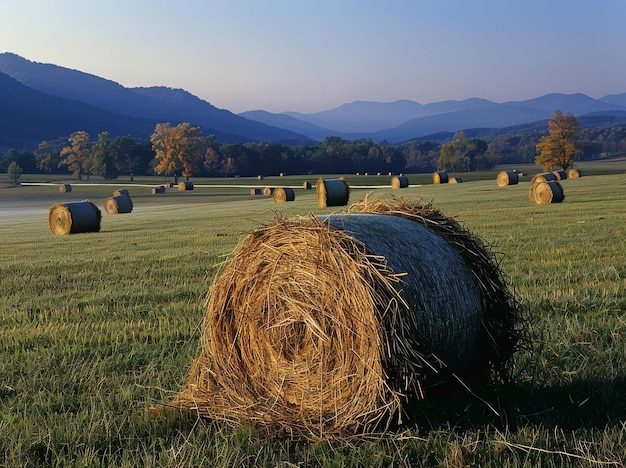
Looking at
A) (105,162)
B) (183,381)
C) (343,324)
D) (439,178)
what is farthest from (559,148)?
(105,162)

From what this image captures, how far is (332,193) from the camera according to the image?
37375 mm

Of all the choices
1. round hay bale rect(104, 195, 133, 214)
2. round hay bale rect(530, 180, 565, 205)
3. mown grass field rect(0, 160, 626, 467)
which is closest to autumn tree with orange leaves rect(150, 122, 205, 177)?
round hay bale rect(104, 195, 133, 214)

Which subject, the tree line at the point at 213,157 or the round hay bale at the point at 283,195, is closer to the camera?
the round hay bale at the point at 283,195

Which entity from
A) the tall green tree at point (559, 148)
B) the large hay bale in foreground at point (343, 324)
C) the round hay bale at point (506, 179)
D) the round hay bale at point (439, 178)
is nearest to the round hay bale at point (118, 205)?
the round hay bale at point (506, 179)

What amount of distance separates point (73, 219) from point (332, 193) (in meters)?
14.3

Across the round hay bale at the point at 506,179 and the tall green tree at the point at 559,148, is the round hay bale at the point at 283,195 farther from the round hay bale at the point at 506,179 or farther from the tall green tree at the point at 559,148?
the tall green tree at the point at 559,148

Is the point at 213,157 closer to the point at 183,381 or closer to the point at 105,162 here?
the point at 105,162

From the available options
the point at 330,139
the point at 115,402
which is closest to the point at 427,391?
the point at 115,402

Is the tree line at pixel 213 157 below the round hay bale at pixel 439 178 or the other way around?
the other way around

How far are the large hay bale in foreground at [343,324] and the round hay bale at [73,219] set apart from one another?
76.5 feet

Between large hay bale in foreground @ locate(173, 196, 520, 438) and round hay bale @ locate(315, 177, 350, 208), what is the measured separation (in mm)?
31151

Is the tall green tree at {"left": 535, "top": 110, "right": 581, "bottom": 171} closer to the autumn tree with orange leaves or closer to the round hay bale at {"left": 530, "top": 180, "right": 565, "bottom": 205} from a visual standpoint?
the round hay bale at {"left": 530, "top": 180, "right": 565, "bottom": 205}

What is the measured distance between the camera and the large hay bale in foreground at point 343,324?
4992mm

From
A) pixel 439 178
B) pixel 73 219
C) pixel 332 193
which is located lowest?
pixel 439 178
